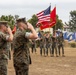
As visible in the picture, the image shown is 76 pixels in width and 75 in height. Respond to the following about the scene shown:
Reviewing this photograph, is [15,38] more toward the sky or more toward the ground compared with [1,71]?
more toward the sky

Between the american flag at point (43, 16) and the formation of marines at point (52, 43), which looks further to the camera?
the american flag at point (43, 16)

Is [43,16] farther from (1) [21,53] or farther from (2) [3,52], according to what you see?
(2) [3,52]

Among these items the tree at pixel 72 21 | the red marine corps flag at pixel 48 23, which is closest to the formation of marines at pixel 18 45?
the red marine corps flag at pixel 48 23

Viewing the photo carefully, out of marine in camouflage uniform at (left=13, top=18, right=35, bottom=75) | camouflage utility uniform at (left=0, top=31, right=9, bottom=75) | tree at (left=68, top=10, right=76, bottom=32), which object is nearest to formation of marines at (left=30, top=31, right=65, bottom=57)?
marine in camouflage uniform at (left=13, top=18, right=35, bottom=75)

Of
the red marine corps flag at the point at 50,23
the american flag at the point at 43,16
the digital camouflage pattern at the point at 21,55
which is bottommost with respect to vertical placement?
the digital camouflage pattern at the point at 21,55

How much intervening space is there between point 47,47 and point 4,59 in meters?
16.9

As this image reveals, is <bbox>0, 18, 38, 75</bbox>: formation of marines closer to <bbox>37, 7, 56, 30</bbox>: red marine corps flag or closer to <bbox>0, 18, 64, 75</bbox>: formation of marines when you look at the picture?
<bbox>0, 18, 64, 75</bbox>: formation of marines

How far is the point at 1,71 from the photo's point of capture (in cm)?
860

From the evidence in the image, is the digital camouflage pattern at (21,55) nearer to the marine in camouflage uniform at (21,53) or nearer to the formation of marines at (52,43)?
the marine in camouflage uniform at (21,53)

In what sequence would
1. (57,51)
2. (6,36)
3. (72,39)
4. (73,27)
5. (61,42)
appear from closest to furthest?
(6,36), (61,42), (57,51), (72,39), (73,27)

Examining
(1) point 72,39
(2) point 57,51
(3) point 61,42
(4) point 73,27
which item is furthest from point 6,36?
(4) point 73,27

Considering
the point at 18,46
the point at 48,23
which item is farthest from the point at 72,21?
the point at 18,46

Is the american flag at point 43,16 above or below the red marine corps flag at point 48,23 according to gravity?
above

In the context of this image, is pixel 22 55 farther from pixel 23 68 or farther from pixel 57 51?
pixel 57 51
